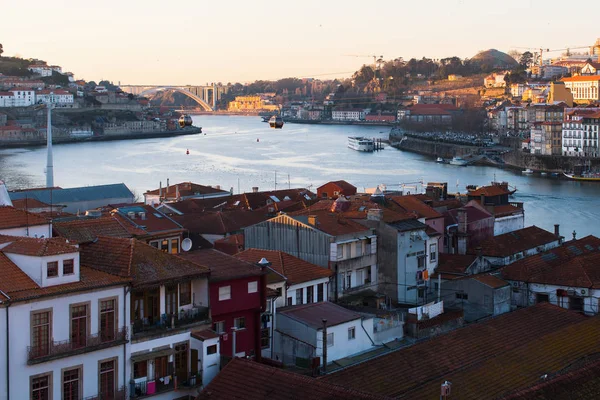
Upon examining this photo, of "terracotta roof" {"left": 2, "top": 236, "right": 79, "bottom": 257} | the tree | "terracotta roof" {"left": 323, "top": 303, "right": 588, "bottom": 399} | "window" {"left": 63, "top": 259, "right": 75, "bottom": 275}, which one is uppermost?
the tree

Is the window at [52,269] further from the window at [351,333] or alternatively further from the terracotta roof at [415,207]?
the terracotta roof at [415,207]

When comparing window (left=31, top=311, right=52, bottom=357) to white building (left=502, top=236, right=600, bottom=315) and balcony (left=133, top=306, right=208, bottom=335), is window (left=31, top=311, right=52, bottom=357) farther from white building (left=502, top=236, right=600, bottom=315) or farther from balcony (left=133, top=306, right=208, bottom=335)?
white building (left=502, top=236, right=600, bottom=315)

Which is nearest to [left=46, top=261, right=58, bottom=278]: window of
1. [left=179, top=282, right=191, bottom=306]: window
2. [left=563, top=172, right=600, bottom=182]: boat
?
[left=179, top=282, right=191, bottom=306]: window

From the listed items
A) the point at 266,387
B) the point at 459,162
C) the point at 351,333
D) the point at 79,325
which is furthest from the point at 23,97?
the point at 266,387

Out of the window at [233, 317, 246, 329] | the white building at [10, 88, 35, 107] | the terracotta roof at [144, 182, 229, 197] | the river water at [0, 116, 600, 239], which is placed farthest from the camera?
the white building at [10, 88, 35, 107]

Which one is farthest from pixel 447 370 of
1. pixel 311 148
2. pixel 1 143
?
pixel 1 143

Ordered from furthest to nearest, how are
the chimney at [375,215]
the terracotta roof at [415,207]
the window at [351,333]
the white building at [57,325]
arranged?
the terracotta roof at [415,207] → the chimney at [375,215] → the window at [351,333] → the white building at [57,325]

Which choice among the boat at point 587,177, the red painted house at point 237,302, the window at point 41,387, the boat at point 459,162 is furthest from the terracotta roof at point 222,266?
the boat at point 459,162
